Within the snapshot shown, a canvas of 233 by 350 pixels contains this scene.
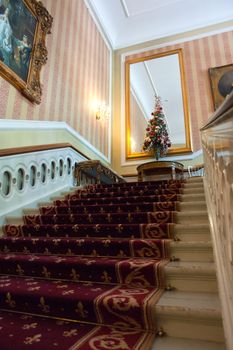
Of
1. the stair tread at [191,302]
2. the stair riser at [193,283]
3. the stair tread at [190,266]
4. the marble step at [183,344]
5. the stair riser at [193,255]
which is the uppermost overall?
the stair riser at [193,255]

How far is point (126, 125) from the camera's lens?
672 centimetres

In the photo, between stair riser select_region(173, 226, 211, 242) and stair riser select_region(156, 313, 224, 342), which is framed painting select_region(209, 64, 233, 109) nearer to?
stair riser select_region(173, 226, 211, 242)

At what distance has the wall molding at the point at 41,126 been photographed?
10.3 ft

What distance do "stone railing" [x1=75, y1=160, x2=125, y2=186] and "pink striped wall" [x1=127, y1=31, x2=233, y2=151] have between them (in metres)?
2.27

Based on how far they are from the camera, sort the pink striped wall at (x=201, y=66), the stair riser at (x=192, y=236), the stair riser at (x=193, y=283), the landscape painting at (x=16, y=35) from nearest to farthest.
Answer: the stair riser at (x=193, y=283) < the stair riser at (x=192, y=236) < the landscape painting at (x=16, y=35) < the pink striped wall at (x=201, y=66)

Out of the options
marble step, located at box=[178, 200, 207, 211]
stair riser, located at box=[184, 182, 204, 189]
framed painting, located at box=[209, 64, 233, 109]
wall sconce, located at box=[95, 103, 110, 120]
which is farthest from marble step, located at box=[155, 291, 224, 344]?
framed painting, located at box=[209, 64, 233, 109]

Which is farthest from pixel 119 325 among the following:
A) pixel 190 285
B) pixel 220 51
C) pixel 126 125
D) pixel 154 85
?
pixel 220 51

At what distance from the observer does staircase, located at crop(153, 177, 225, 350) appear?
1194 mm

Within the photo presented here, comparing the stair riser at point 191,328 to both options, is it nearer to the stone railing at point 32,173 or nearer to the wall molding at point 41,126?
the stone railing at point 32,173

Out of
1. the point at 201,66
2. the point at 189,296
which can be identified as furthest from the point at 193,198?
the point at 201,66

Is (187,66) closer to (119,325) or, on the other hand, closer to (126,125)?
(126,125)

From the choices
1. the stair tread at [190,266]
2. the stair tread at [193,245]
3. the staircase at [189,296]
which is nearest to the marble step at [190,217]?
the staircase at [189,296]

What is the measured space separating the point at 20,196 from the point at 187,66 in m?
5.52

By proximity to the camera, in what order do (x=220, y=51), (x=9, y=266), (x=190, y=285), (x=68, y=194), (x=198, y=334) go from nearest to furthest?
(x=198, y=334), (x=190, y=285), (x=9, y=266), (x=68, y=194), (x=220, y=51)
